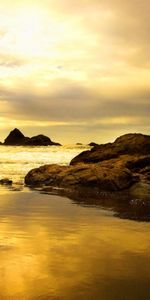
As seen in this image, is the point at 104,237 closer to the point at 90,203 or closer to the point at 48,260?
the point at 48,260

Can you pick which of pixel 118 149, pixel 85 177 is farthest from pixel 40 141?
pixel 85 177

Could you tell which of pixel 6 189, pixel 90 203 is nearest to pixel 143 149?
pixel 6 189

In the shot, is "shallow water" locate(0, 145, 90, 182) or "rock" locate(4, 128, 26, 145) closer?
"shallow water" locate(0, 145, 90, 182)

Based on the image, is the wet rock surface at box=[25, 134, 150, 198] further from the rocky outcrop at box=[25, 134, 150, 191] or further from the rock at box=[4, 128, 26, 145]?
the rock at box=[4, 128, 26, 145]

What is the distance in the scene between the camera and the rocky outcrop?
17344mm

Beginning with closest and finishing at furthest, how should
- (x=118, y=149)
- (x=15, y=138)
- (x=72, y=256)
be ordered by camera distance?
(x=72, y=256) → (x=118, y=149) → (x=15, y=138)

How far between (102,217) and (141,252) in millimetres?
3465

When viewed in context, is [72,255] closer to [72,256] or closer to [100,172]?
[72,256]

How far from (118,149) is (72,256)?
1815cm

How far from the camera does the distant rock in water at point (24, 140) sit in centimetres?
7656

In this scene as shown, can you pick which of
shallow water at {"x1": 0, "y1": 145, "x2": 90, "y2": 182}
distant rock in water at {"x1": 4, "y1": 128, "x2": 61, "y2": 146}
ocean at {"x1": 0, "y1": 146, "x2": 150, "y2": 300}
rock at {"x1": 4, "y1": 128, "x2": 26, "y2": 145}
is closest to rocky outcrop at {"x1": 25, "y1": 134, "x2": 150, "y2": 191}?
shallow water at {"x1": 0, "y1": 145, "x2": 90, "y2": 182}

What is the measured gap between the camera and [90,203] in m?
13.3

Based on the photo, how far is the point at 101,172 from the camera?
59.3 ft

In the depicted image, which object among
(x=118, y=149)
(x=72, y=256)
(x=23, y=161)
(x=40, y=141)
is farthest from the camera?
(x=40, y=141)
